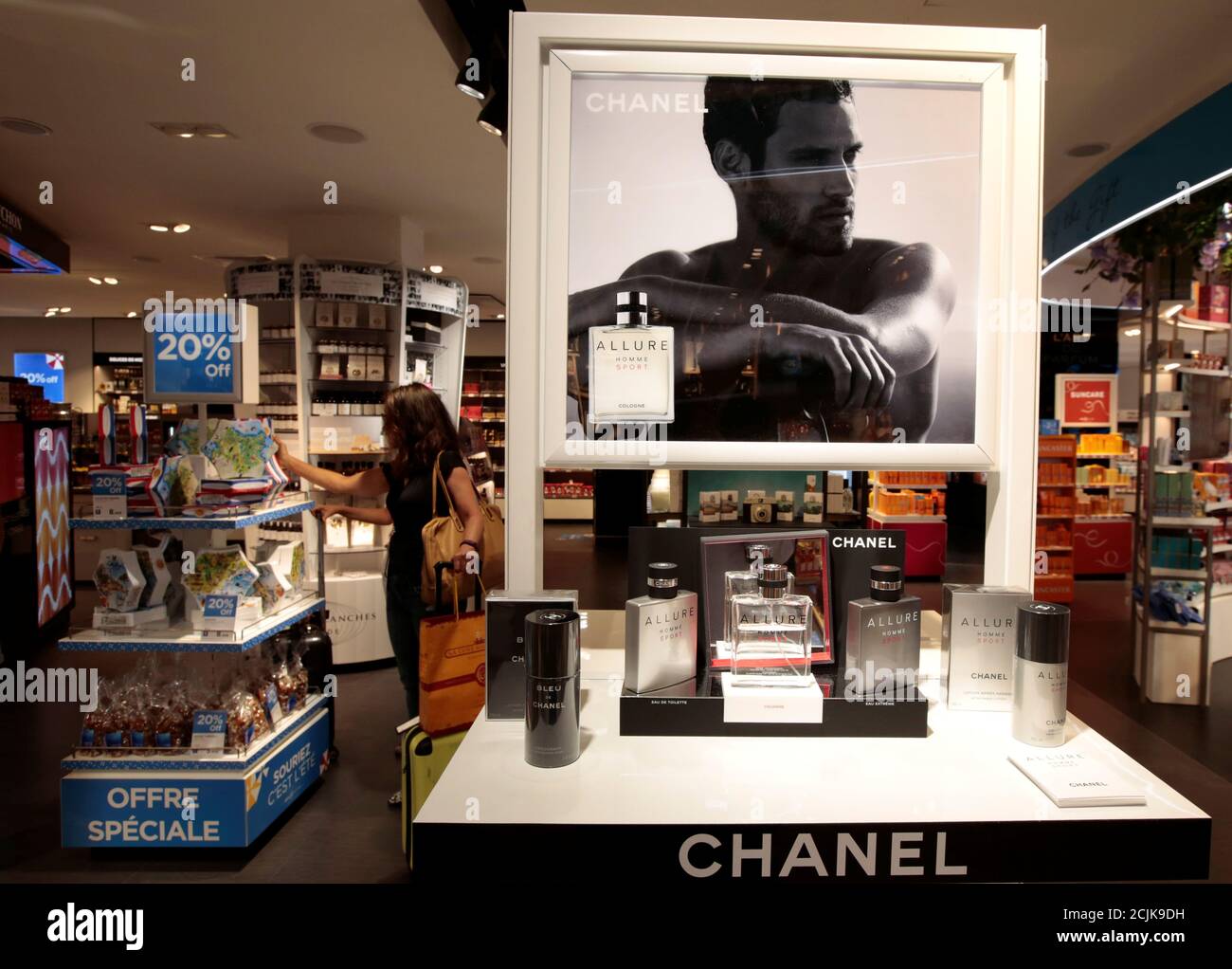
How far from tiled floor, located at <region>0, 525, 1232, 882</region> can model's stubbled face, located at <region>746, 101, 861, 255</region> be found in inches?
36.4

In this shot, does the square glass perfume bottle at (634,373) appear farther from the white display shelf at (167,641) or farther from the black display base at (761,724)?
the white display shelf at (167,641)

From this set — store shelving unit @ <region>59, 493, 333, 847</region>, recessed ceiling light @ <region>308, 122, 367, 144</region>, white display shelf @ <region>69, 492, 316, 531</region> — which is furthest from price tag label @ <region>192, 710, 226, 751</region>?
recessed ceiling light @ <region>308, 122, 367, 144</region>

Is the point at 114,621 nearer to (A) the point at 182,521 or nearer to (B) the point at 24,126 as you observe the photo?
(A) the point at 182,521

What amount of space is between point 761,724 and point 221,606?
2392 millimetres

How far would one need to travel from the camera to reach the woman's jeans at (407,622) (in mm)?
3498

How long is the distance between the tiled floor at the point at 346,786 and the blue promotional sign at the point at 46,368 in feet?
30.9

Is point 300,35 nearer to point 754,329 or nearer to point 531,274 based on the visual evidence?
point 531,274

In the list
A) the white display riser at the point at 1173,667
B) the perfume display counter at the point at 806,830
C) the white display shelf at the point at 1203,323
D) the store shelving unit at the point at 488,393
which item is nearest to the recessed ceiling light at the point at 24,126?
the perfume display counter at the point at 806,830

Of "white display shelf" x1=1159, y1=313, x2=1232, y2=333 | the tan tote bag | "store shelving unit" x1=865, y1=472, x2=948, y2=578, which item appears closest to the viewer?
the tan tote bag

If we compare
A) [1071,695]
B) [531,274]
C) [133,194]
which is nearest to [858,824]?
[1071,695]

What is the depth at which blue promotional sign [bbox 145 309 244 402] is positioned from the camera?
119 inches

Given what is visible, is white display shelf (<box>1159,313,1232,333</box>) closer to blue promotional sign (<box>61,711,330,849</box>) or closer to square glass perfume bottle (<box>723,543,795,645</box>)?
square glass perfume bottle (<box>723,543,795,645</box>)

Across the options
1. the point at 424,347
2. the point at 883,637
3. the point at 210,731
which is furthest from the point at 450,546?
the point at 424,347
